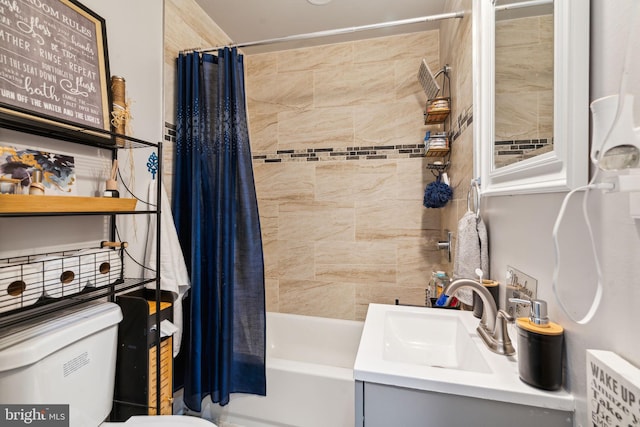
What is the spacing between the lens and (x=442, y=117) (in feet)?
6.06

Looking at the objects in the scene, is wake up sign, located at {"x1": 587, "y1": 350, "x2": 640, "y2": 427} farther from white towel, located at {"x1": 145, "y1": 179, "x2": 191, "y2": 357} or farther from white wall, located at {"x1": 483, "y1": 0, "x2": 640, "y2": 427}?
white towel, located at {"x1": 145, "y1": 179, "x2": 191, "y2": 357}

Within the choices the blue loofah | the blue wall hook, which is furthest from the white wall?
the blue wall hook

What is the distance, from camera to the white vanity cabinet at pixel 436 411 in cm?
64

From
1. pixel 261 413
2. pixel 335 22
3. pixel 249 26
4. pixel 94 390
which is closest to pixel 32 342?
pixel 94 390

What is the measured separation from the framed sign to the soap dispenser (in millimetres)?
1448

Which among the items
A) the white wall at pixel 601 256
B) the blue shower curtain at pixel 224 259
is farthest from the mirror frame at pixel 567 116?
the blue shower curtain at pixel 224 259

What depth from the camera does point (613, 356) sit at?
1.66 ft

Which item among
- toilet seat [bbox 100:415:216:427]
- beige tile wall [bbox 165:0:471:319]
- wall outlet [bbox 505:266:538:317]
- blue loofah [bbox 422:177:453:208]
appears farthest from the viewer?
beige tile wall [bbox 165:0:471:319]

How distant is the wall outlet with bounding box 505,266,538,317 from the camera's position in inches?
31.5

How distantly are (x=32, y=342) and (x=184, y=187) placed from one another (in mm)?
1006

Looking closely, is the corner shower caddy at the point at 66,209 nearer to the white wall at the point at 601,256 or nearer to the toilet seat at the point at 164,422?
the toilet seat at the point at 164,422

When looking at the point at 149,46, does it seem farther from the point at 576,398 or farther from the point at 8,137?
the point at 576,398

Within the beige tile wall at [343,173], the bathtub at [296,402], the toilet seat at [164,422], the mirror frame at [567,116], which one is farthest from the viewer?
the beige tile wall at [343,173]

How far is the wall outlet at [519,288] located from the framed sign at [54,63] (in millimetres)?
1500
